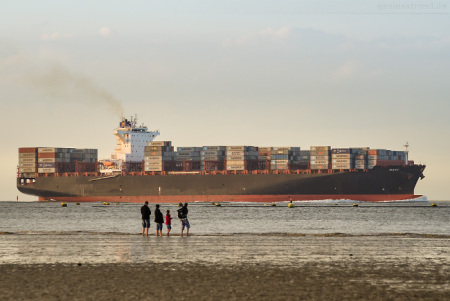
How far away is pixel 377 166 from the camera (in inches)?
5699

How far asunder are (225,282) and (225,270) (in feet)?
8.87

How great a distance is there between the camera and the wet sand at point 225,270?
18625 millimetres

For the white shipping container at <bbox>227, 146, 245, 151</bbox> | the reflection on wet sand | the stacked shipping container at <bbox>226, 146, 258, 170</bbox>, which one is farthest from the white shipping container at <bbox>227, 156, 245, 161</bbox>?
the reflection on wet sand

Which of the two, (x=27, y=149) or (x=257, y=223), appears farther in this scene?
(x=27, y=149)

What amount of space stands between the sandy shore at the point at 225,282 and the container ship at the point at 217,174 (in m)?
120

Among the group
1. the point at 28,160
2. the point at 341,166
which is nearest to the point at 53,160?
the point at 28,160

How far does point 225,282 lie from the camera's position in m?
20.6

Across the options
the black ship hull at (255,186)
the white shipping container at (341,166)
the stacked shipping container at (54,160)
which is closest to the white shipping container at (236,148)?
the black ship hull at (255,186)

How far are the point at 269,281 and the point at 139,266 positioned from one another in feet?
18.0

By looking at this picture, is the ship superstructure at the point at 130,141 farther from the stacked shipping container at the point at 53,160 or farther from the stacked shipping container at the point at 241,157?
the stacked shipping container at the point at 241,157

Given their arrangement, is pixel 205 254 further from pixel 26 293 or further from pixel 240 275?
pixel 26 293

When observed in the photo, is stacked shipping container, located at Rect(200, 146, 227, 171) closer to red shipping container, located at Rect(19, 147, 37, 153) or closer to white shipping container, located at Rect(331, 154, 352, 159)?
white shipping container, located at Rect(331, 154, 352, 159)

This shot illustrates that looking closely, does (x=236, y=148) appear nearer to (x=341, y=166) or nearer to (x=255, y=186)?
(x=255, y=186)

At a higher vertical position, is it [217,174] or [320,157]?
[320,157]
